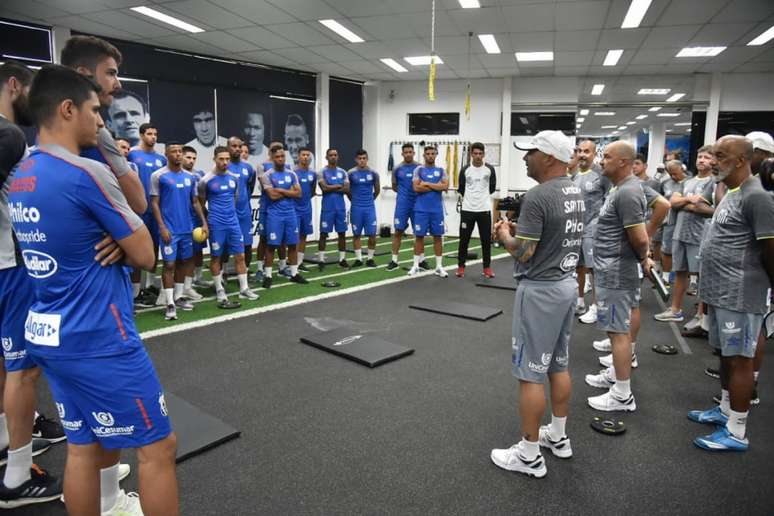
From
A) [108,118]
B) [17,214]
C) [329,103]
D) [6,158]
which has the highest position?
[329,103]

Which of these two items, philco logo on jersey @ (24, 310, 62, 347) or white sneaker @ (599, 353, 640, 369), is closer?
philco logo on jersey @ (24, 310, 62, 347)

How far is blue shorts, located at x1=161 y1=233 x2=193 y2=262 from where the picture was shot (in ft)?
15.6

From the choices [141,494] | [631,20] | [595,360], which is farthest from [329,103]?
[141,494]

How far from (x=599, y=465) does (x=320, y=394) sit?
1.60 m

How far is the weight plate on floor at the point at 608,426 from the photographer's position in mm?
2602

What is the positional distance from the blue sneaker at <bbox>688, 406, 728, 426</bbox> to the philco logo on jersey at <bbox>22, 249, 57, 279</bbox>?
10.4ft

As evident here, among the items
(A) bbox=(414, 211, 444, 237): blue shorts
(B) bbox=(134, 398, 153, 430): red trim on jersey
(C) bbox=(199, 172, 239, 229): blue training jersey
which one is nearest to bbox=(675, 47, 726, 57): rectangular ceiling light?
(A) bbox=(414, 211, 444, 237): blue shorts

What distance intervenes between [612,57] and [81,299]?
29.4ft

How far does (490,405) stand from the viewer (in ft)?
9.57

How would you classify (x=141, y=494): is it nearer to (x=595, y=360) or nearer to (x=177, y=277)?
(x=595, y=360)

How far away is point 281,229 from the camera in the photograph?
5992 mm

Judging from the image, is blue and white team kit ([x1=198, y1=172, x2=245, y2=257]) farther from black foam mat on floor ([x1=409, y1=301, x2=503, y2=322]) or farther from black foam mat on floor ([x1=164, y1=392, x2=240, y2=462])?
black foam mat on floor ([x1=164, y1=392, x2=240, y2=462])

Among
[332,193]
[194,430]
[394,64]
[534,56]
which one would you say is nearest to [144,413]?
[194,430]

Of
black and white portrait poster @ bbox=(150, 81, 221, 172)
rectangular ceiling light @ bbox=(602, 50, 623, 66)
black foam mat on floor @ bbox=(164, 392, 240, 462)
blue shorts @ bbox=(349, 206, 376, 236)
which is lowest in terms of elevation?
black foam mat on floor @ bbox=(164, 392, 240, 462)
